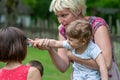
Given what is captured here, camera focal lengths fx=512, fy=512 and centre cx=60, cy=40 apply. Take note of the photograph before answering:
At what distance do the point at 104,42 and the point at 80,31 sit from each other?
42 centimetres

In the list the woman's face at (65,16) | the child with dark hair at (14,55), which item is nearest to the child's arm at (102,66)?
the woman's face at (65,16)

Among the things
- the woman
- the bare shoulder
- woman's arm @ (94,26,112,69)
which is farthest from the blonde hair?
the bare shoulder

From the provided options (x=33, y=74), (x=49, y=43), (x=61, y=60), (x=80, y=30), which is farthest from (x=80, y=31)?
(x=33, y=74)

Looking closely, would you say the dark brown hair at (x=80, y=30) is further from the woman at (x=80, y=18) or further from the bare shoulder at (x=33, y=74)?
the bare shoulder at (x=33, y=74)

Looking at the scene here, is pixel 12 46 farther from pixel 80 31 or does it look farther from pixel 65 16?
pixel 65 16

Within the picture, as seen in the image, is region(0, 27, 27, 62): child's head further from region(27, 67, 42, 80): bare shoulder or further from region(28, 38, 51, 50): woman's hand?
region(28, 38, 51, 50): woman's hand

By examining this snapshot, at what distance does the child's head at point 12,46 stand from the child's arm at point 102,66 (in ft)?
2.91

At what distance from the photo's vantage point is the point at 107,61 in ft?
16.7

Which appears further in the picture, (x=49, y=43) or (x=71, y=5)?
(x=71, y=5)

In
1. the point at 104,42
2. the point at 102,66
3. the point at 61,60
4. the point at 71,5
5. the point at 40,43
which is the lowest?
the point at 61,60

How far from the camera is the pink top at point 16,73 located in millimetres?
4301

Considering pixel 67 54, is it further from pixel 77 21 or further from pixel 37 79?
pixel 37 79

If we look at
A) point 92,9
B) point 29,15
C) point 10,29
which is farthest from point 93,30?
point 29,15

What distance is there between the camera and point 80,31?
484 cm
